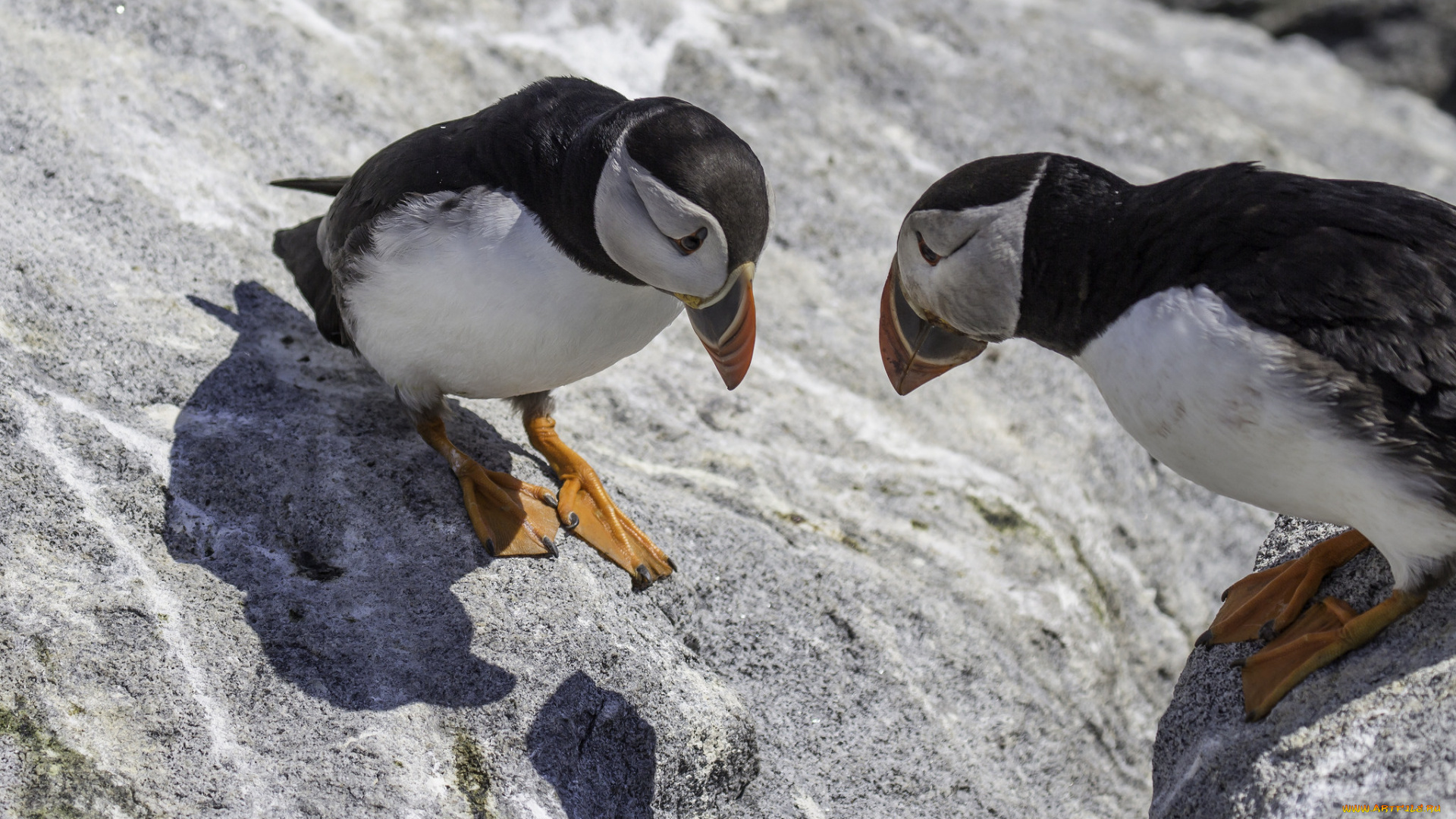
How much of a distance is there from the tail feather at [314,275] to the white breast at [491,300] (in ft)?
1.46

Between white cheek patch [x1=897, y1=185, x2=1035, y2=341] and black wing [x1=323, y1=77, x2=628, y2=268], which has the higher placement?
black wing [x1=323, y1=77, x2=628, y2=268]

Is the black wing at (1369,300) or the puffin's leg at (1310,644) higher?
the black wing at (1369,300)

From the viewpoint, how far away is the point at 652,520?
4137mm

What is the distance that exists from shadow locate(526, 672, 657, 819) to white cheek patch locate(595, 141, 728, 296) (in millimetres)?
1163

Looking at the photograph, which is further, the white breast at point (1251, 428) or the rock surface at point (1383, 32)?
the rock surface at point (1383, 32)

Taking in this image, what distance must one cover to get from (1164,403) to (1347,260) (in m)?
0.54

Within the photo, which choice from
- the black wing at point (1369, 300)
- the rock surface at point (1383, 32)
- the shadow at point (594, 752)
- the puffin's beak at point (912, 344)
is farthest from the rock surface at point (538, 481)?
the rock surface at point (1383, 32)

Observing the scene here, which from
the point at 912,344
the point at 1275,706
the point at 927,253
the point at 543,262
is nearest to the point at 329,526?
the point at 543,262

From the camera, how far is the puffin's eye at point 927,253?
11.5ft

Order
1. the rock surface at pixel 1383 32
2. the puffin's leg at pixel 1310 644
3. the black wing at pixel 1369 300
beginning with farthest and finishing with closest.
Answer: the rock surface at pixel 1383 32 < the puffin's leg at pixel 1310 644 < the black wing at pixel 1369 300

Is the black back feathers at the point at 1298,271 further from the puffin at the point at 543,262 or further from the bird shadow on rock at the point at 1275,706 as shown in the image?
the puffin at the point at 543,262

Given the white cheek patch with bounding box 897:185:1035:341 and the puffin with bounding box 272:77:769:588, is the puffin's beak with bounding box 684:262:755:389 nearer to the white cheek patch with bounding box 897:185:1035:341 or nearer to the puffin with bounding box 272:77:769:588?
the puffin with bounding box 272:77:769:588

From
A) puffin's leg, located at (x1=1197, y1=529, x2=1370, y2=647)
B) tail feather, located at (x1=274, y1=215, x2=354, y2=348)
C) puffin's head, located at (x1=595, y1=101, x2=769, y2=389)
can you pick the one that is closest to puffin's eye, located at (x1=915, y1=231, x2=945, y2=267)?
puffin's head, located at (x1=595, y1=101, x2=769, y2=389)

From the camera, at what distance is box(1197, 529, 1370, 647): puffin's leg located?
11.3 feet
